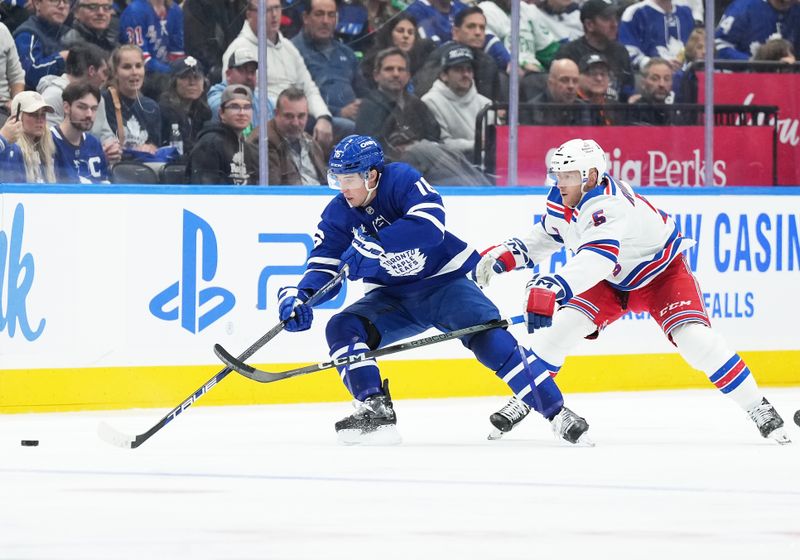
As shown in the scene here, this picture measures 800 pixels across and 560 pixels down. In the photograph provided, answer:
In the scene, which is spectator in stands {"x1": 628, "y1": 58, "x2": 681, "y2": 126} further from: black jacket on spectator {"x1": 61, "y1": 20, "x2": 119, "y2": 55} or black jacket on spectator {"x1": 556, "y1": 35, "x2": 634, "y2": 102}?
black jacket on spectator {"x1": 61, "y1": 20, "x2": 119, "y2": 55}

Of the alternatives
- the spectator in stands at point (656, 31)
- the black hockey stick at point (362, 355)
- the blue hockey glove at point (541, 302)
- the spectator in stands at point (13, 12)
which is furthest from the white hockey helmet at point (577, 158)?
the spectator in stands at point (656, 31)

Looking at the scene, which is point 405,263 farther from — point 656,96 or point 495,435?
point 656,96

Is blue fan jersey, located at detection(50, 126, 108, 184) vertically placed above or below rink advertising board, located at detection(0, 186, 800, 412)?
above

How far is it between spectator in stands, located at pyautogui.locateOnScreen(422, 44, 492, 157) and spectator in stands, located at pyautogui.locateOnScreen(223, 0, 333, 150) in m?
0.49

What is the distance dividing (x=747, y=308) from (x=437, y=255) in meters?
2.44

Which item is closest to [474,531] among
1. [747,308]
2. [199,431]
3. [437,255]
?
[437,255]

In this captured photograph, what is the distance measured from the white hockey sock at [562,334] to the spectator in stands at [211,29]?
1949 mm

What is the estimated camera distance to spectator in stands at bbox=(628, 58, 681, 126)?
733 cm

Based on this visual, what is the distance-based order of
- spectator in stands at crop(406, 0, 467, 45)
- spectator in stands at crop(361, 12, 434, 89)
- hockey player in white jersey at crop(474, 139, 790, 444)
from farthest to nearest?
spectator in stands at crop(406, 0, 467, 45)
spectator in stands at crop(361, 12, 434, 89)
hockey player in white jersey at crop(474, 139, 790, 444)

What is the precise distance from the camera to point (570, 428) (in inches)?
198

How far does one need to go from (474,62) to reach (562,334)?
204 cm

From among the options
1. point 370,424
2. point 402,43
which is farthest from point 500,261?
point 402,43

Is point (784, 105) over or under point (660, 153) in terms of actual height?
over

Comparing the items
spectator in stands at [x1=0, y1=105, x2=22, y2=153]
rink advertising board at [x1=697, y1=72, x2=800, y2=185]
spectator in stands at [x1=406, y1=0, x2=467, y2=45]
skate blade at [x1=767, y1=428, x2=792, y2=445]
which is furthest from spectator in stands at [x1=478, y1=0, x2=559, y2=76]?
skate blade at [x1=767, y1=428, x2=792, y2=445]
